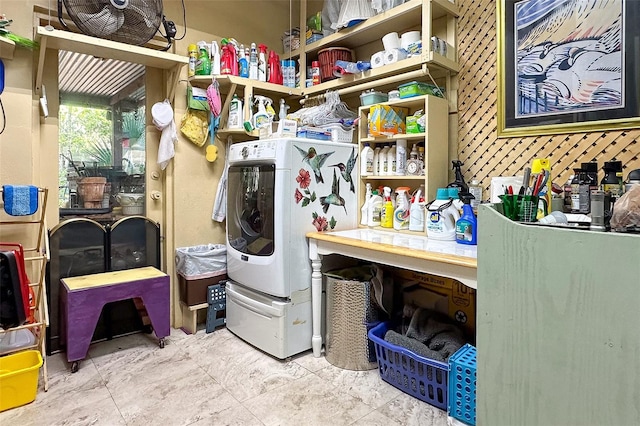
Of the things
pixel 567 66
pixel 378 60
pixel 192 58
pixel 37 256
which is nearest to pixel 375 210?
pixel 378 60

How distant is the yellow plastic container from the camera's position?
1840mm

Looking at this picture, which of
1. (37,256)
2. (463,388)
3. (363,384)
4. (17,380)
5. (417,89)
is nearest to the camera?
(463,388)

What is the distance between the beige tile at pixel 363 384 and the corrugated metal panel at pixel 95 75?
231 cm

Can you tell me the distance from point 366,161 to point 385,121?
31 centimetres

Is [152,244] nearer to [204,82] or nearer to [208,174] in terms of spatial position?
[208,174]

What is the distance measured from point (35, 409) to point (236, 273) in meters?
1.26

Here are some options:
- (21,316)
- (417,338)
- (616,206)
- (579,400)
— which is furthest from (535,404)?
(21,316)

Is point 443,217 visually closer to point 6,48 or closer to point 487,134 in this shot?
point 487,134

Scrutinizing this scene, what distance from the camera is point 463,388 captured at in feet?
5.68

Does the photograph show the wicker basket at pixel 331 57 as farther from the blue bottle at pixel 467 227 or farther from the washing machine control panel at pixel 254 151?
the blue bottle at pixel 467 227

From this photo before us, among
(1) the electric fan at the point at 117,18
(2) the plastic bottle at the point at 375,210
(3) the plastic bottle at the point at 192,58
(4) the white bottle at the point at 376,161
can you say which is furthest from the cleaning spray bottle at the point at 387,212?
(1) the electric fan at the point at 117,18

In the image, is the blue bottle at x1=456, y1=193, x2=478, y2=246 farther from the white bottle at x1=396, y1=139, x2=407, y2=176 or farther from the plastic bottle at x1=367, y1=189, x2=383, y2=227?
the plastic bottle at x1=367, y1=189, x2=383, y2=227

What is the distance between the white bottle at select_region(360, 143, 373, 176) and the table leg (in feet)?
2.14

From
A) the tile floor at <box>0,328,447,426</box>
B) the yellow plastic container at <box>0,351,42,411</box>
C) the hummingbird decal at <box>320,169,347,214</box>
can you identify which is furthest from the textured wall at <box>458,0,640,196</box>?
the yellow plastic container at <box>0,351,42,411</box>
